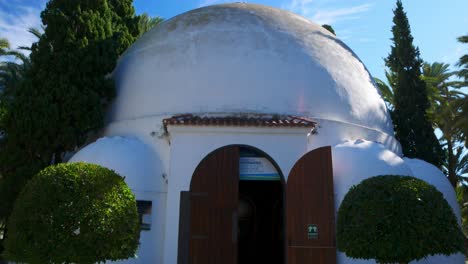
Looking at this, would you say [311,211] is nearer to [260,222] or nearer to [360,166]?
[360,166]

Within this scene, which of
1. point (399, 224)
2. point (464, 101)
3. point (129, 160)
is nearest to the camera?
point (399, 224)

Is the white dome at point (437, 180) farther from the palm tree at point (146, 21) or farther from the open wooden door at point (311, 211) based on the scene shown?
the palm tree at point (146, 21)

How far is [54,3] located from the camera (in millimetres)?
14719

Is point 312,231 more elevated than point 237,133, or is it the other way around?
point 237,133

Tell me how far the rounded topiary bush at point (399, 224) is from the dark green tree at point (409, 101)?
9928mm

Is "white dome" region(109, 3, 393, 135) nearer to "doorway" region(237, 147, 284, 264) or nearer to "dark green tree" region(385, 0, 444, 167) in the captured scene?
"dark green tree" region(385, 0, 444, 167)

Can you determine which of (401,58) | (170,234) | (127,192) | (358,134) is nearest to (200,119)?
(170,234)

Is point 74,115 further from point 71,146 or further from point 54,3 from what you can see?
point 54,3

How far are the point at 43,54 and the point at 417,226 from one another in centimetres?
1227

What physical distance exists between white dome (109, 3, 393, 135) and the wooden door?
189 centimetres

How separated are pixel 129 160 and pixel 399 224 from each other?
24.2 feet

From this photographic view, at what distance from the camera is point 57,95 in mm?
13359

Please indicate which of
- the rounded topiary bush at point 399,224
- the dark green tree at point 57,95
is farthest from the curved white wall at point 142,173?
the rounded topiary bush at point 399,224

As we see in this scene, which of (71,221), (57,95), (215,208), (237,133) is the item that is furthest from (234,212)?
(57,95)
